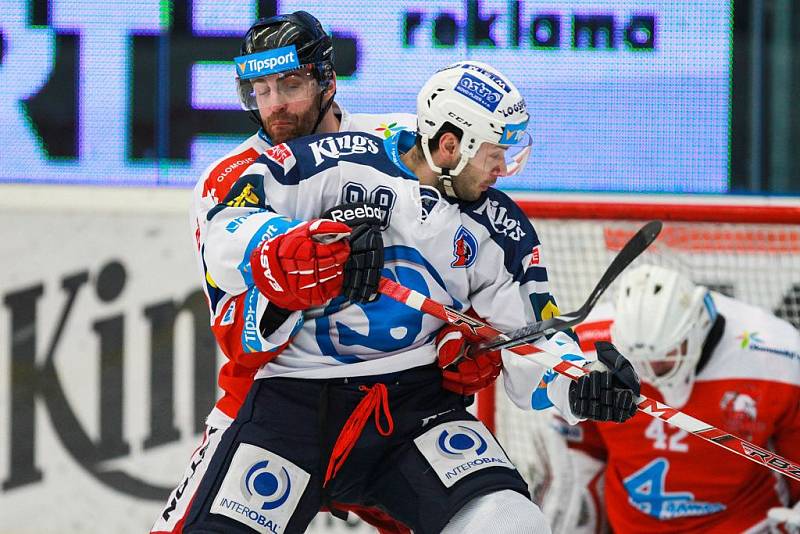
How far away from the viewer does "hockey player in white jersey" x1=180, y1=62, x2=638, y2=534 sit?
2254 mm

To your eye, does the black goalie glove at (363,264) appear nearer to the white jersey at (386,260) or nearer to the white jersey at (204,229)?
the white jersey at (386,260)

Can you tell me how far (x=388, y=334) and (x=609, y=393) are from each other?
39 cm

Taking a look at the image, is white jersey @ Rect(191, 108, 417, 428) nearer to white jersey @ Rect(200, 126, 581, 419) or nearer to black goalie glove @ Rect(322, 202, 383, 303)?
white jersey @ Rect(200, 126, 581, 419)

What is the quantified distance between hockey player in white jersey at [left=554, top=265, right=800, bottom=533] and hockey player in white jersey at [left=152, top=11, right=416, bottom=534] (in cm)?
91

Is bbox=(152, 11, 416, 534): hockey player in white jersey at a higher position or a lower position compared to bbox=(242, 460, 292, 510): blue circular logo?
higher

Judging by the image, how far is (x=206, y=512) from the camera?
7.36ft

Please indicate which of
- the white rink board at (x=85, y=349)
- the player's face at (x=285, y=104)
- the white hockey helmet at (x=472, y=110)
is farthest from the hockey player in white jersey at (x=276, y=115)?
the white rink board at (x=85, y=349)

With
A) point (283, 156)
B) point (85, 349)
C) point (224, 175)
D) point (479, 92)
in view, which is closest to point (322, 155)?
point (283, 156)

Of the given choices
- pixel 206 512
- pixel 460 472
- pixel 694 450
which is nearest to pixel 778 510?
pixel 694 450

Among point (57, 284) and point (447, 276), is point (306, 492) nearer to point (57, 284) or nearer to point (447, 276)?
point (447, 276)

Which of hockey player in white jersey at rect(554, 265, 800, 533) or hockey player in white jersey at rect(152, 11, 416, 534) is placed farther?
hockey player in white jersey at rect(554, 265, 800, 533)

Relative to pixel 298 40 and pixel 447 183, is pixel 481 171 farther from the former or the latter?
pixel 298 40

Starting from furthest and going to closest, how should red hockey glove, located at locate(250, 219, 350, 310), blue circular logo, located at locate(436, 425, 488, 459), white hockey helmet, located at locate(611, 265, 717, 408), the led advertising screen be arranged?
1. the led advertising screen
2. white hockey helmet, located at locate(611, 265, 717, 408)
3. blue circular logo, located at locate(436, 425, 488, 459)
4. red hockey glove, located at locate(250, 219, 350, 310)

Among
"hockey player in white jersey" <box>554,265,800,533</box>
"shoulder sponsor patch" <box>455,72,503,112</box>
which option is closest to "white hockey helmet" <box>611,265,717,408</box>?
"hockey player in white jersey" <box>554,265,800,533</box>
